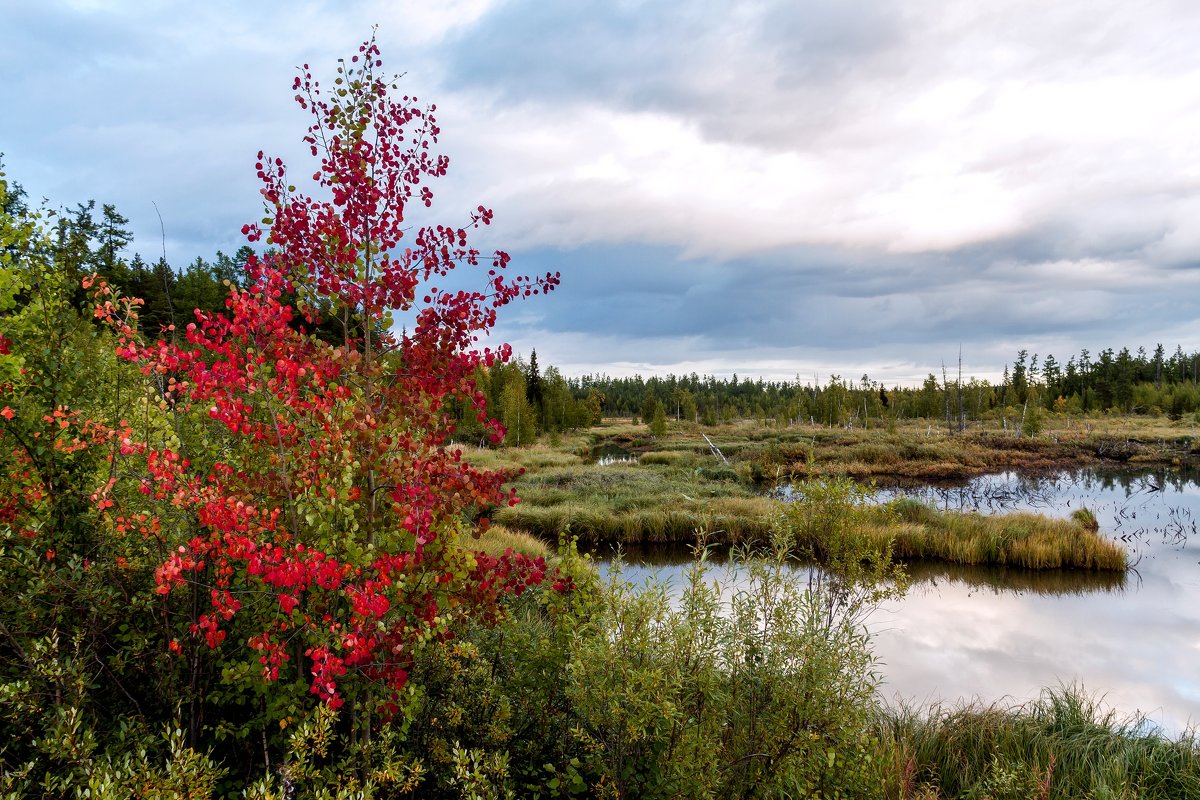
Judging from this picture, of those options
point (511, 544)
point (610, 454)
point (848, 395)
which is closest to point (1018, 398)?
point (848, 395)

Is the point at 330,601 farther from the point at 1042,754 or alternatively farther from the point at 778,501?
the point at 1042,754

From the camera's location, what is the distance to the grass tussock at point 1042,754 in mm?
5723

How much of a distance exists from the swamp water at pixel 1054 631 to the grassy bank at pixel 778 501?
927mm

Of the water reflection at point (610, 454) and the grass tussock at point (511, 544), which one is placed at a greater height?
the grass tussock at point (511, 544)

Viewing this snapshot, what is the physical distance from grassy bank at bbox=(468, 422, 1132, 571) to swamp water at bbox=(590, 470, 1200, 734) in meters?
0.93

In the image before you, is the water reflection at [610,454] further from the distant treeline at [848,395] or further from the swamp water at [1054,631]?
the swamp water at [1054,631]

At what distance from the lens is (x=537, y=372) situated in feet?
240

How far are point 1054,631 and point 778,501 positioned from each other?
27.7 ft

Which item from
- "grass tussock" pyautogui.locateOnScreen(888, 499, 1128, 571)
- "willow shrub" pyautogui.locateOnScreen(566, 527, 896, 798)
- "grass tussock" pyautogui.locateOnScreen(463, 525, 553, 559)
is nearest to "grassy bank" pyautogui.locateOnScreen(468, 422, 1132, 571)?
"grass tussock" pyautogui.locateOnScreen(888, 499, 1128, 571)

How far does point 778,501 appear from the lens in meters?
9.32

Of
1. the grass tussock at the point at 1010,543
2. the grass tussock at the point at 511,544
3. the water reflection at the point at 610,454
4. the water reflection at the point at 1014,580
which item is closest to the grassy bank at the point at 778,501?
the grass tussock at the point at 1010,543

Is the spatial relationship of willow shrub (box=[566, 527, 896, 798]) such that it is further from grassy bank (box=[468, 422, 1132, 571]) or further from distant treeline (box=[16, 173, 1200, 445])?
distant treeline (box=[16, 173, 1200, 445])

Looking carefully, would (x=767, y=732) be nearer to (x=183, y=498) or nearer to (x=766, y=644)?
(x=766, y=644)

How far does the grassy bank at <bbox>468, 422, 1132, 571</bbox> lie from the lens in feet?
56.5
